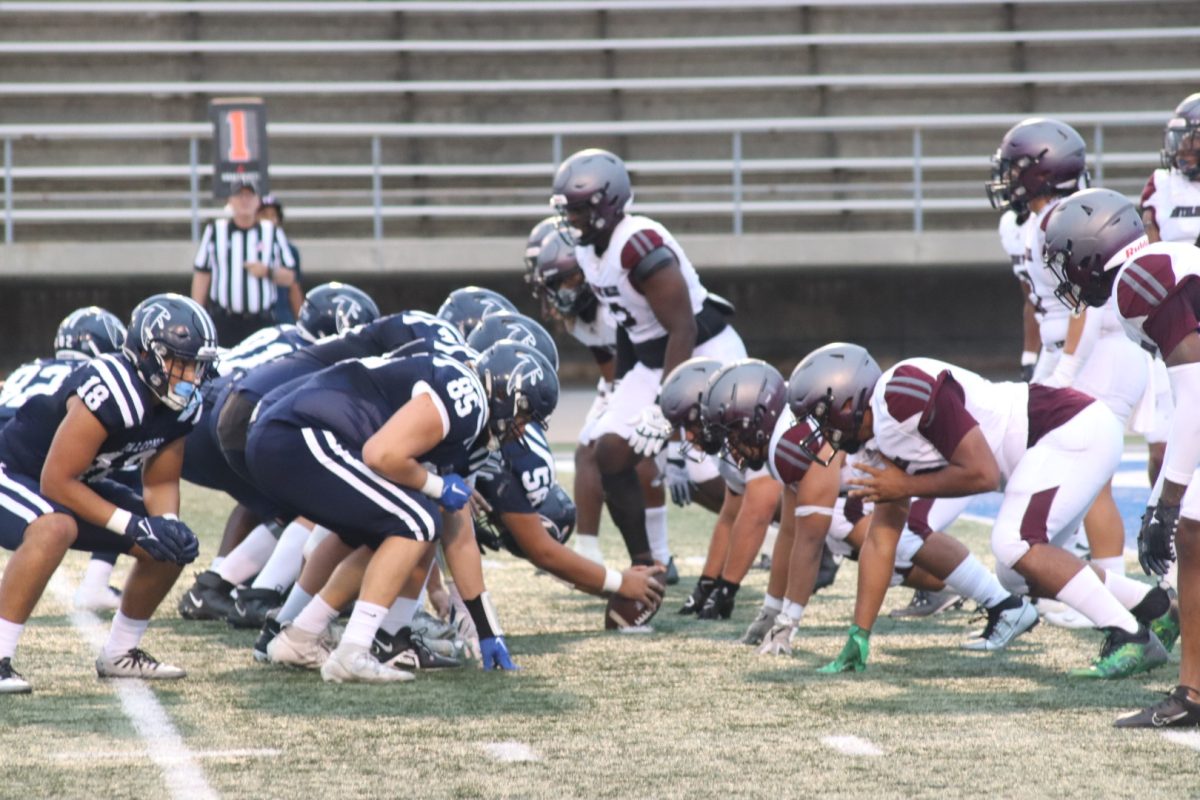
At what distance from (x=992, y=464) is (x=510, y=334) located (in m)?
1.63

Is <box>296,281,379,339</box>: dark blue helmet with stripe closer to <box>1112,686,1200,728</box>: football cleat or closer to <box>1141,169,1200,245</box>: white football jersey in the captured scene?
<box>1141,169,1200,245</box>: white football jersey

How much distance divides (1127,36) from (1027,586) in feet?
39.8

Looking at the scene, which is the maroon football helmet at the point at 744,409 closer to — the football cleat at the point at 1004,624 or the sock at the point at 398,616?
the football cleat at the point at 1004,624

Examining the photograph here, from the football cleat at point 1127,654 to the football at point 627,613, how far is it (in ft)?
4.71

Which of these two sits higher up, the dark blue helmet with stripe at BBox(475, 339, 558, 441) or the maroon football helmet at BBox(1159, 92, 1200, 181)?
the maroon football helmet at BBox(1159, 92, 1200, 181)

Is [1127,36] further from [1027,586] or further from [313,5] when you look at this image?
[1027,586]

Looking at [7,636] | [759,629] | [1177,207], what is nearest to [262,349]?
[7,636]

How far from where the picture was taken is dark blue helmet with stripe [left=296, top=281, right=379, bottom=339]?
5.91 meters

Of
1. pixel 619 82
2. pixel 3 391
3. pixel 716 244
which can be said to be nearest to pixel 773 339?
pixel 716 244

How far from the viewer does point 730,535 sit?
5.77 metres

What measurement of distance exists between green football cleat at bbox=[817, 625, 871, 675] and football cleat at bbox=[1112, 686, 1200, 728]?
2.89ft

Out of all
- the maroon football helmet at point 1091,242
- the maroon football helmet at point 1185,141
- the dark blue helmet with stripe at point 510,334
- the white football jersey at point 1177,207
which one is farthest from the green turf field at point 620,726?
the maroon football helmet at point 1185,141

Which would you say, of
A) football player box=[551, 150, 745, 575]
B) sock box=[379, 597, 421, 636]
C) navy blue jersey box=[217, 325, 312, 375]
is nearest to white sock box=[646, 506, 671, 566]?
football player box=[551, 150, 745, 575]

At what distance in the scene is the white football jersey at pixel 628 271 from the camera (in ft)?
20.0
